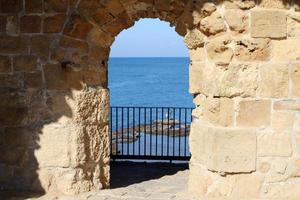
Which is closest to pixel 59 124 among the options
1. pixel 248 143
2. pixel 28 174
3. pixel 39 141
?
pixel 39 141

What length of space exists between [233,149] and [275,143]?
452 mm

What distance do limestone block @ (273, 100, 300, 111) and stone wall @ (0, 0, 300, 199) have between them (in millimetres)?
12

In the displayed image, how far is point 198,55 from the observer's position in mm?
5832

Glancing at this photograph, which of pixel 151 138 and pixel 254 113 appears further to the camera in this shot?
pixel 151 138

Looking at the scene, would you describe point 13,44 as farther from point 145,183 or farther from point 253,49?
point 253,49

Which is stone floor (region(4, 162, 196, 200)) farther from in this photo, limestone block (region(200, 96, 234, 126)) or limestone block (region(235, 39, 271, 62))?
limestone block (region(235, 39, 271, 62))

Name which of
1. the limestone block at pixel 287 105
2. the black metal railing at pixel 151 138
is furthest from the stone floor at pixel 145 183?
the limestone block at pixel 287 105

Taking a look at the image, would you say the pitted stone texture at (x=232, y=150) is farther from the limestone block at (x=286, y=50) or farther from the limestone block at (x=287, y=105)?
the limestone block at (x=286, y=50)

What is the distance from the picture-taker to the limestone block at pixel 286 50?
17.7ft

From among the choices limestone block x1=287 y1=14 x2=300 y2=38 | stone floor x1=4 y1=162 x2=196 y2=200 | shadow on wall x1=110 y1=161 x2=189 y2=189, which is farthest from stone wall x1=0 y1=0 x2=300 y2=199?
shadow on wall x1=110 y1=161 x2=189 y2=189

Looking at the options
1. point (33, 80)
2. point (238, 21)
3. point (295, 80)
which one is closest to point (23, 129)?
point (33, 80)

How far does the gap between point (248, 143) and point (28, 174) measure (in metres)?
2.73

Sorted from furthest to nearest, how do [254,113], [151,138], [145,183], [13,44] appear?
[151,138] → [145,183] → [13,44] → [254,113]

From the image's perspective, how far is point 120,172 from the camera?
7.66 meters
